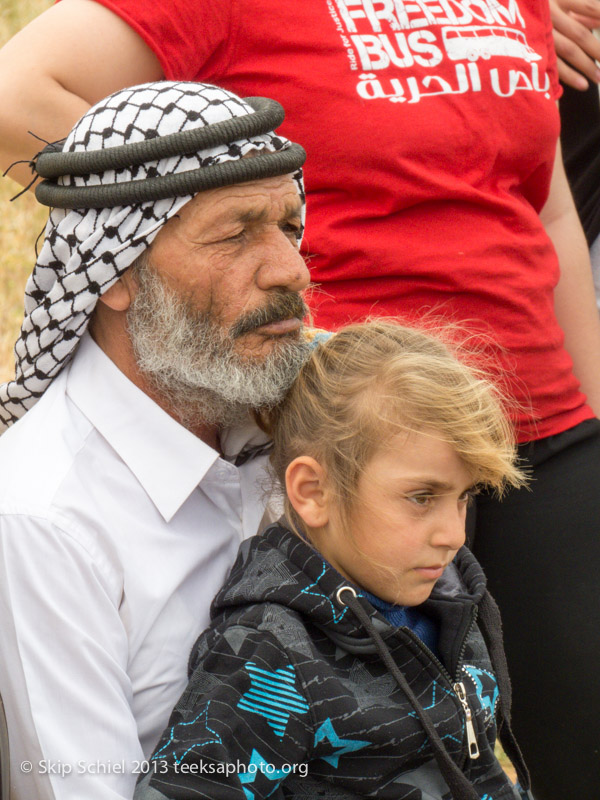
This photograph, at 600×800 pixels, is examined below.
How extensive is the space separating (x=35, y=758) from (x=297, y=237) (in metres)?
1.10

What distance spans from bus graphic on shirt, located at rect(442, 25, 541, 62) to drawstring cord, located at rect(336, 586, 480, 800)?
4.24 ft

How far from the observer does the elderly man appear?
1.70 metres

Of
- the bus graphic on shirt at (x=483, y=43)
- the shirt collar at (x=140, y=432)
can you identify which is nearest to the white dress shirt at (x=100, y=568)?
the shirt collar at (x=140, y=432)

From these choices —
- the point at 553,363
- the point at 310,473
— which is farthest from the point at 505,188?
the point at 310,473

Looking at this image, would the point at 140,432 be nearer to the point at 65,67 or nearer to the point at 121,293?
the point at 121,293

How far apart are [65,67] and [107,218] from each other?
0.50m

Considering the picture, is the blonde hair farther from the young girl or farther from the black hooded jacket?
the black hooded jacket

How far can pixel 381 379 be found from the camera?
1.90 m

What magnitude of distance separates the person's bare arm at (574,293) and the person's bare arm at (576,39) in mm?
410

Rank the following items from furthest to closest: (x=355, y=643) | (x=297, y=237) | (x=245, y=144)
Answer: (x=297, y=237)
(x=245, y=144)
(x=355, y=643)

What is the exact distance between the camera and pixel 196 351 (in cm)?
192

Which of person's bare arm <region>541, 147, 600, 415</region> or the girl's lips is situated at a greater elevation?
the girl's lips

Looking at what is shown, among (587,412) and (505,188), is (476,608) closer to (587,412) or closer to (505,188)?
Result: (587,412)

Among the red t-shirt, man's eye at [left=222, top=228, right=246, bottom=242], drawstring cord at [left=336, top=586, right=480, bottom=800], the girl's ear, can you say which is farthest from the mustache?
drawstring cord at [left=336, top=586, right=480, bottom=800]
